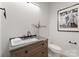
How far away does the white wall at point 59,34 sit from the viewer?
1.13 meters

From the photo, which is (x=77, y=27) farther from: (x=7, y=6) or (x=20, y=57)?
(x=7, y=6)

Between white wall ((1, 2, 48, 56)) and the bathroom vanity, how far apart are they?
0.10 meters

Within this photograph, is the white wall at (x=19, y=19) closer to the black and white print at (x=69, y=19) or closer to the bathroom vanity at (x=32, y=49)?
the bathroom vanity at (x=32, y=49)

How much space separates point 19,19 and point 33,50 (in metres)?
0.43

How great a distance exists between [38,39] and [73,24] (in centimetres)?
50

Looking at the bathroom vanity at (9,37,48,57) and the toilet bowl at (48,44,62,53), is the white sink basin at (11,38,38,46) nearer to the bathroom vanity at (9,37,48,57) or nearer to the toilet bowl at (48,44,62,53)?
the bathroom vanity at (9,37,48,57)

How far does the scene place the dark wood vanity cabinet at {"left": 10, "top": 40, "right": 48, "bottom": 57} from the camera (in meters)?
1.01

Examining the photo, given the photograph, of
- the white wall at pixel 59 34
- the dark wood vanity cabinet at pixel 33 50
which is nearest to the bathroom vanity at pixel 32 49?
the dark wood vanity cabinet at pixel 33 50

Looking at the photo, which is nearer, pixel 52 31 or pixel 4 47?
pixel 4 47

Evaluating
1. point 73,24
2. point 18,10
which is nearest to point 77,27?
point 73,24

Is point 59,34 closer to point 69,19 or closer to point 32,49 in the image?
point 69,19

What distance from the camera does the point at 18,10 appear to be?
1090 millimetres

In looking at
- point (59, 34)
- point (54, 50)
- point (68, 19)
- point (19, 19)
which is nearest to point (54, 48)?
point (54, 50)

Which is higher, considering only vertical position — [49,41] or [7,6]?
[7,6]
